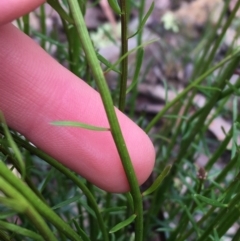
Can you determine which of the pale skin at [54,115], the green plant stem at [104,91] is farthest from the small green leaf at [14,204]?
the pale skin at [54,115]

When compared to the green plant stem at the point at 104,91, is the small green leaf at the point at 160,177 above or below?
below

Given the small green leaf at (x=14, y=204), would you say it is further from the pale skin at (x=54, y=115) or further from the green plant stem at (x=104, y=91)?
the pale skin at (x=54, y=115)

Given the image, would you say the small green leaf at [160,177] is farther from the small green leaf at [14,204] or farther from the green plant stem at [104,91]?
the small green leaf at [14,204]

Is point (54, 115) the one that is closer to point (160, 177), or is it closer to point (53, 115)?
point (53, 115)

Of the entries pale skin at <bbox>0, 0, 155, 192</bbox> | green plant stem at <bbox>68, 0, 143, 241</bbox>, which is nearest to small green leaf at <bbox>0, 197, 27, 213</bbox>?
green plant stem at <bbox>68, 0, 143, 241</bbox>

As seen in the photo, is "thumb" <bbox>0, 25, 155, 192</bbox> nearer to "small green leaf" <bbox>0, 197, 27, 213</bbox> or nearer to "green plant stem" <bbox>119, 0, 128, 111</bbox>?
"green plant stem" <bbox>119, 0, 128, 111</bbox>

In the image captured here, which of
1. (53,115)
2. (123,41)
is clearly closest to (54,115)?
(53,115)

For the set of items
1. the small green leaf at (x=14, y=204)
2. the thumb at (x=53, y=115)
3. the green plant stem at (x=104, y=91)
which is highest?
the green plant stem at (x=104, y=91)

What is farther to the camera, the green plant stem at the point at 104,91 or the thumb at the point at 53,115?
the thumb at the point at 53,115

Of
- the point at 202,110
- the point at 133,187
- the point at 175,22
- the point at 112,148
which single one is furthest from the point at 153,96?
the point at 133,187

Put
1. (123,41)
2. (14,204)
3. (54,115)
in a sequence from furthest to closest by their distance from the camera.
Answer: (54,115)
(123,41)
(14,204)
